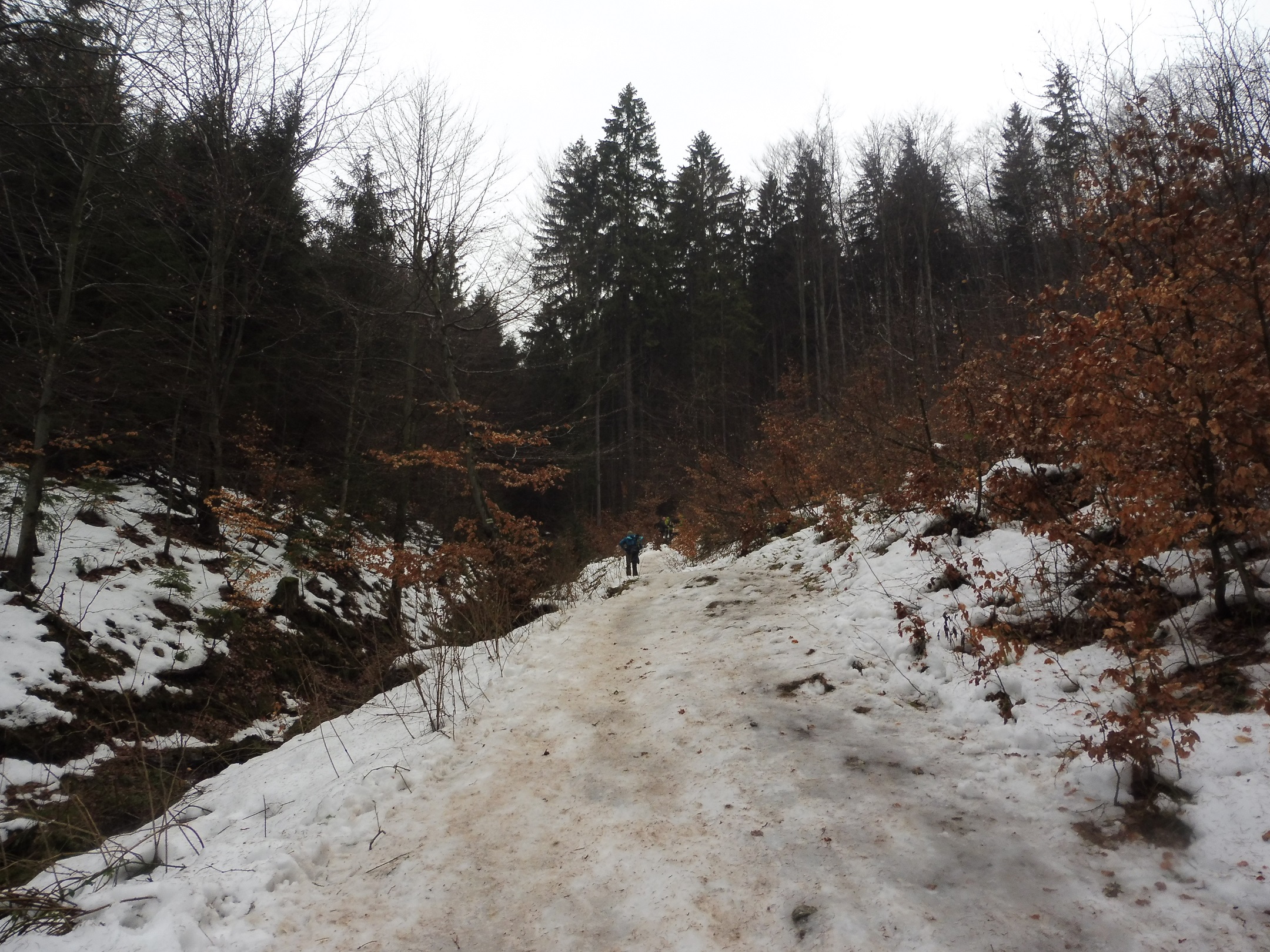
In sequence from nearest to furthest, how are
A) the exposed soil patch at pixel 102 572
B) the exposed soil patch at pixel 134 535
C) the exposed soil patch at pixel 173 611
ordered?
1. the exposed soil patch at pixel 102 572
2. the exposed soil patch at pixel 173 611
3. the exposed soil patch at pixel 134 535

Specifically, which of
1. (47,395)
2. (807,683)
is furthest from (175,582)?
(807,683)

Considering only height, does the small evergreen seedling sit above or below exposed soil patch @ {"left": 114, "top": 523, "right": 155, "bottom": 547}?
below

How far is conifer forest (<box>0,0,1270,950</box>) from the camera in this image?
3.50 metres

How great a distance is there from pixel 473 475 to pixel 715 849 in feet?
33.1

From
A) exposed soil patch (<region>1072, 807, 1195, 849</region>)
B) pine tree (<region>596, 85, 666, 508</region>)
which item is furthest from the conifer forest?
pine tree (<region>596, 85, 666, 508</region>)

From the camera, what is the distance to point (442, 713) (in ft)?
17.5

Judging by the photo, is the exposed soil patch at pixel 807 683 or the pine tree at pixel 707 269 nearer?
the exposed soil patch at pixel 807 683

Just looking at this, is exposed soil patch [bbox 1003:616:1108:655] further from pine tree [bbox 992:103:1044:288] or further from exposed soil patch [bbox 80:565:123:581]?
pine tree [bbox 992:103:1044:288]

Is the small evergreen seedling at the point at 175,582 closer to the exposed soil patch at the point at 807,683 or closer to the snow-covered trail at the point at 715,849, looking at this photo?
the snow-covered trail at the point at 715,849

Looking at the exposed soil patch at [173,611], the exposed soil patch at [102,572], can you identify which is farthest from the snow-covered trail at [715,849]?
the exposed soil patch at [102,572]

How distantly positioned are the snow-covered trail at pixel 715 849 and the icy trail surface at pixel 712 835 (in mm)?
14

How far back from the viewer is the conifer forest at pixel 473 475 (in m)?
3.50

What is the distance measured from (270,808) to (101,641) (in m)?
6.75

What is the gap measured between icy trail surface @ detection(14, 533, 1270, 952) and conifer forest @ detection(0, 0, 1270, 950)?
0.06 meters
